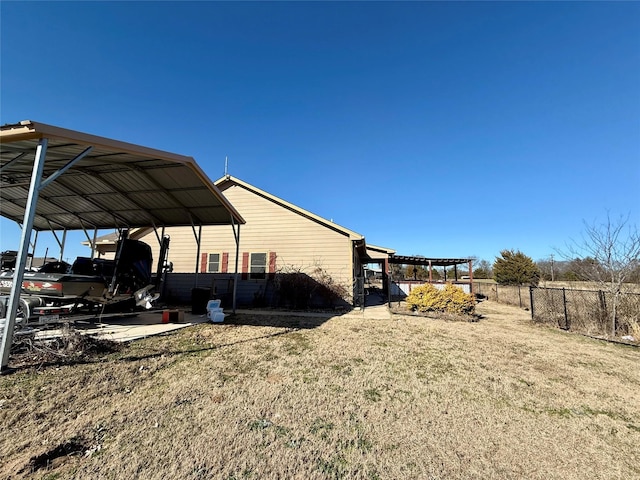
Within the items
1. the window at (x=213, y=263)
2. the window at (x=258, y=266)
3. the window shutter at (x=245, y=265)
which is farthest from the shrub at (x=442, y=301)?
the window at (x=213, y=263)

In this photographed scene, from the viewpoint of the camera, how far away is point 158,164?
7.18 m

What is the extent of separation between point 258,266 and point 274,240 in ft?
4.99

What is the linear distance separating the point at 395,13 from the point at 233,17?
17.9 feet

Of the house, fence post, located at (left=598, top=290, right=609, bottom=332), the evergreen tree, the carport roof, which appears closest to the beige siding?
the house

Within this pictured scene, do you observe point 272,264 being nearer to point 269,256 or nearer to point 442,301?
point 269,256

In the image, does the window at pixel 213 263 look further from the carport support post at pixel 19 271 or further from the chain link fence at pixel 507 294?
the chain link fence at pixel 507 294

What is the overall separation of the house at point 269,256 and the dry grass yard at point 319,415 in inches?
275

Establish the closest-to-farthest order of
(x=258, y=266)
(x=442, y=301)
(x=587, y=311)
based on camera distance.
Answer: (x=587, y=311) → (x=442, y=301) → (x=258, y=266)

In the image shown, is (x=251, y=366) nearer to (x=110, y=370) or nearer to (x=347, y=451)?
(x=110, y=370)

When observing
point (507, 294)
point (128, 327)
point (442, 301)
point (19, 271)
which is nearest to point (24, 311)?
point (128, 327)

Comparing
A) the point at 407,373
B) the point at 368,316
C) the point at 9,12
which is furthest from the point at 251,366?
the point at 9,12

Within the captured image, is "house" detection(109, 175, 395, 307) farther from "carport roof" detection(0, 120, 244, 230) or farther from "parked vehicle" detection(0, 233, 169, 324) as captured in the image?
"parked vehicle" detection(0, 233, 169, 324)

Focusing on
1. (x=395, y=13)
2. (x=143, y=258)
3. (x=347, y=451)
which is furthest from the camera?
(x=395, y=13)

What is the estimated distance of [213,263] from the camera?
1459 cm
